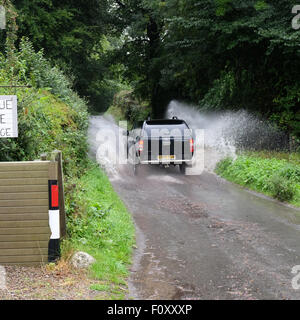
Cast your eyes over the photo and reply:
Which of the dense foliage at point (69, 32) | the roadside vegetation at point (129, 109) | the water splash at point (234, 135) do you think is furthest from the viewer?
the roadside vegetation at point (129, 109)

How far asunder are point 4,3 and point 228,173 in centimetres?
955

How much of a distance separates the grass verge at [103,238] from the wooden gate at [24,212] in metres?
0.47

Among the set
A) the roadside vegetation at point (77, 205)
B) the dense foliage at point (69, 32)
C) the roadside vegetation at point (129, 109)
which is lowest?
the roadside vegetation at point (77, 205)

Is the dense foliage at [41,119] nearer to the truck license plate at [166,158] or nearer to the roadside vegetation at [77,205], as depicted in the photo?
the roadside vegetation at [77,205]

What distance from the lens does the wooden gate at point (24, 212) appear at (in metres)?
6.15

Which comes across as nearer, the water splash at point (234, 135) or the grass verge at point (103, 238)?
the grass verge at point (103, 238)

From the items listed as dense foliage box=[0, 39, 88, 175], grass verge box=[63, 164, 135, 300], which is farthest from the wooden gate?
dense foliage box=[0, 39, 88, 175]

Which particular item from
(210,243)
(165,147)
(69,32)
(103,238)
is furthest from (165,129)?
(69,32)

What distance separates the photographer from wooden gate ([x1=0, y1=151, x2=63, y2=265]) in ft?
20.2

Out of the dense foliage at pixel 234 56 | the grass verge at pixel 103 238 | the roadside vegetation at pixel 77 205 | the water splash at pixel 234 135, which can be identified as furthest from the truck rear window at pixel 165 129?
the grass verge at pixel 103 238

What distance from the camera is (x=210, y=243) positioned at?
7.84m

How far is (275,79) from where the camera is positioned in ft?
62.4

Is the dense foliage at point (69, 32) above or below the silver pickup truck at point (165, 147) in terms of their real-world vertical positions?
above

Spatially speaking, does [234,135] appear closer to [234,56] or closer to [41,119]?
[234,56]
